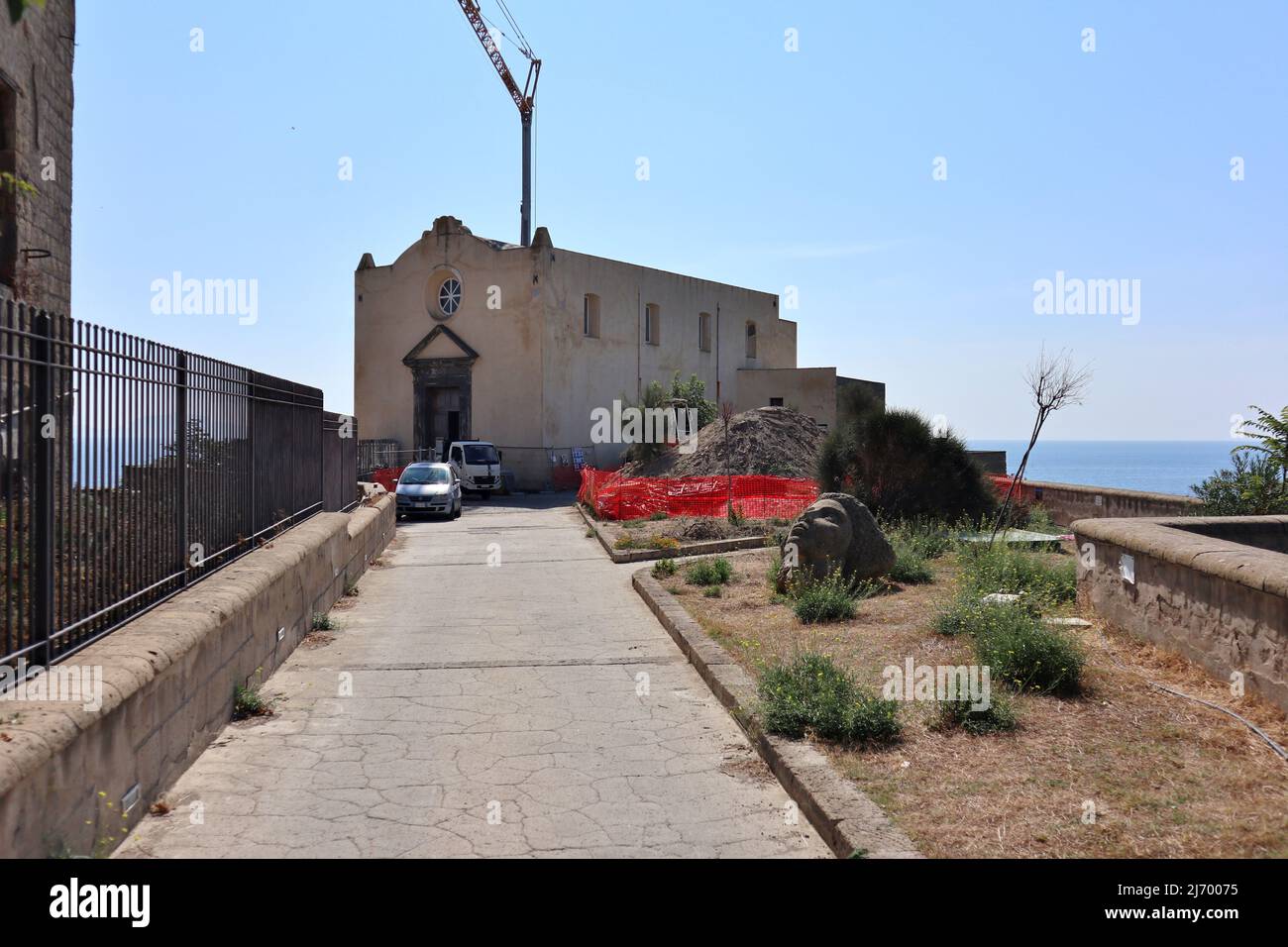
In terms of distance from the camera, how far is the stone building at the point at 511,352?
37094 mm

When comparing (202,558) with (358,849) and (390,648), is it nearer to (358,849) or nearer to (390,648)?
(390,648)

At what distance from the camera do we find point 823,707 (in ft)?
19.7

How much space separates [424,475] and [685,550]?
36.5ft

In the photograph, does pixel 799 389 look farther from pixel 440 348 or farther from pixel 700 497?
pixel 700 497

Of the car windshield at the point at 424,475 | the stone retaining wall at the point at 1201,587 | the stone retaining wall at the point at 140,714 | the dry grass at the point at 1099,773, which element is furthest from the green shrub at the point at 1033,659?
the car windshield at the point at 424,475

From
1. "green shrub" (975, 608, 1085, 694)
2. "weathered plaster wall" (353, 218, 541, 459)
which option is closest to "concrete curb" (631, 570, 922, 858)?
"green shrub" (975, 608, 1085, 694)

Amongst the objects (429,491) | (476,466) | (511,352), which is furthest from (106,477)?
(511,352)

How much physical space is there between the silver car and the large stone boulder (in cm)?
1520

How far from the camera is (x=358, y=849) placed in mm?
4500

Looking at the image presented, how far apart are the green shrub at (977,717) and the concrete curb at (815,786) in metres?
0.88

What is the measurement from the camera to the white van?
3303 centimetres

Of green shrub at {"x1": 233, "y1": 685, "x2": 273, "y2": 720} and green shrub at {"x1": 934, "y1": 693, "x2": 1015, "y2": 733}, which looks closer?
green shrub at {"x1": 934, "y1": 693, "x2": 1015, "y2": 733}

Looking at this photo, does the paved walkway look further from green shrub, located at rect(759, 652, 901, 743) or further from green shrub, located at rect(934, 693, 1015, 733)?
green shrub, located at rect(934, 693, 1015, 733)
